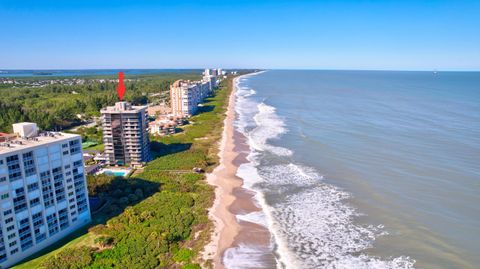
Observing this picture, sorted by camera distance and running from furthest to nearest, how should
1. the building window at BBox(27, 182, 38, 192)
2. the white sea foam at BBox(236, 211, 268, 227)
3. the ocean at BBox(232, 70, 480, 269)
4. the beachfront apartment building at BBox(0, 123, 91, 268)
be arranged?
the white sea foam at BBox(236, 211, 268, 227)
the ocean at BBox(232, 70, 480, 269)
the building window at BBox(27, 182, 38, 192)
the beachfront apartment building at BBox(0, 123, 91, 268)

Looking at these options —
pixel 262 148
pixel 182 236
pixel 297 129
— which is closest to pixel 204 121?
pixel 297 129

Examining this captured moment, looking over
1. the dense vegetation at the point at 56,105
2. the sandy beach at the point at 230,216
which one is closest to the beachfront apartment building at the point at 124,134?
the sandy beach at the point at 230,216

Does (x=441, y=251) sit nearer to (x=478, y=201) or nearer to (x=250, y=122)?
(x=478, y=201)

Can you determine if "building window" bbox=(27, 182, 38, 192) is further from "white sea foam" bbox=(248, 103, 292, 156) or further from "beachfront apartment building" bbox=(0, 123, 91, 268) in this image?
"white sea foam" bbox=(248, 103, 292, 156)

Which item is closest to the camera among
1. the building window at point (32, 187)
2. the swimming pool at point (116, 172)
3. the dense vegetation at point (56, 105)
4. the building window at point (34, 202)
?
the building window at point (32, 187)

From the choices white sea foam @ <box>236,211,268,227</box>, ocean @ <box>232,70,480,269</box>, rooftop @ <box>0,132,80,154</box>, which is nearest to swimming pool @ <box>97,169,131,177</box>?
ocean @ <box>232,70,480,269</box>

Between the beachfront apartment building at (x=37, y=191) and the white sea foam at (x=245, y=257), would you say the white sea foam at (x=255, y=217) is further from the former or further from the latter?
the beachfront apartment building at (x=37, y=191)
